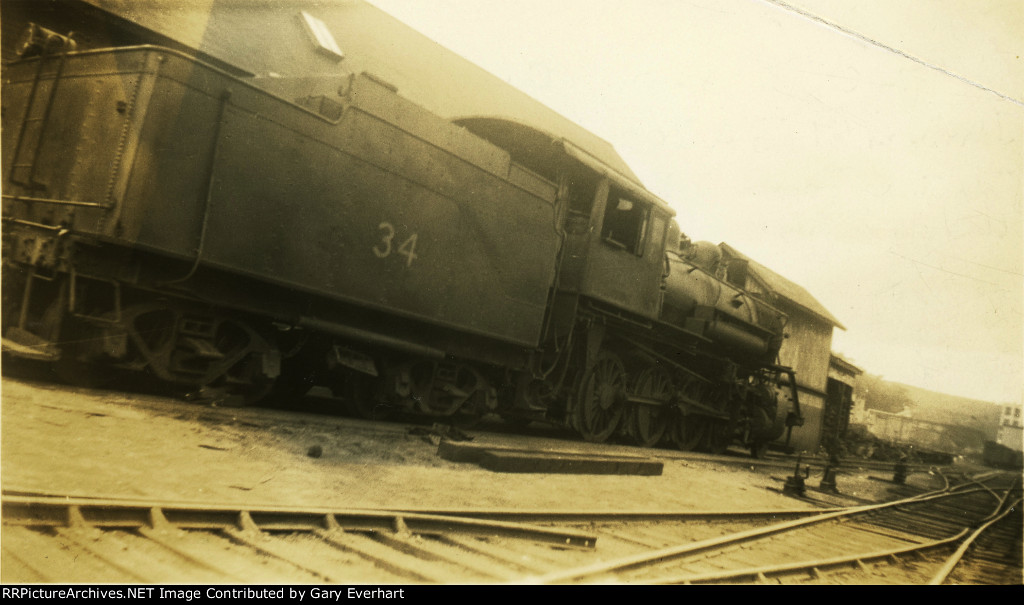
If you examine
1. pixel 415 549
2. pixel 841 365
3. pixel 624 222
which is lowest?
pixel 415 549

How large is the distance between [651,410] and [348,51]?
6.83 m

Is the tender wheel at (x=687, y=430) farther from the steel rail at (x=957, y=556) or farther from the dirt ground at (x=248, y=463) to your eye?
the dirt ground at (x=248, y=463)

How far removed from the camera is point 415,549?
8.13 feet

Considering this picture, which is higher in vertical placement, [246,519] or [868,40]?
[868,40]

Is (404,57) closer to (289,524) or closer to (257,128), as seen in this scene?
(257,128)

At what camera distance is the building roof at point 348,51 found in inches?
275

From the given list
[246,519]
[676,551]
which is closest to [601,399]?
[676,551]

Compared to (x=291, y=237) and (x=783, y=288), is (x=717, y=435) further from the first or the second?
(x=291, y=237)

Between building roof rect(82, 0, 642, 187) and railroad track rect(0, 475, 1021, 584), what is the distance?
4092 millimetres

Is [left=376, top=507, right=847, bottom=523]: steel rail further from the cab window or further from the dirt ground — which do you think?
the cab window

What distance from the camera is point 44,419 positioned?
3.12 m

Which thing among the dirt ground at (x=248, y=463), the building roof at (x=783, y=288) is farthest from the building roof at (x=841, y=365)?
the dirt ground at (x=248, y=463)

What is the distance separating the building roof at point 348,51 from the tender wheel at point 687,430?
4.13 metres
